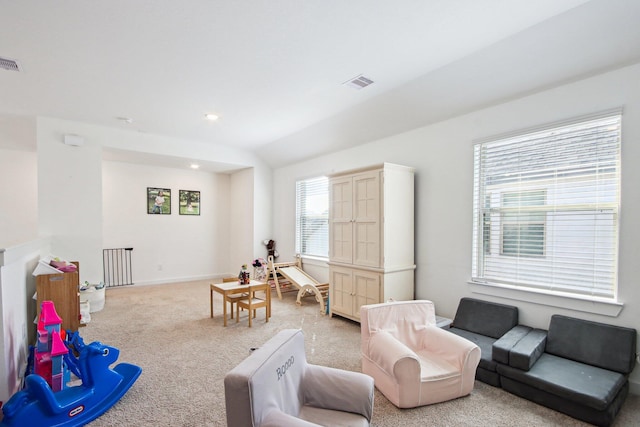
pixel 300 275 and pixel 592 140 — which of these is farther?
pixel 300 275

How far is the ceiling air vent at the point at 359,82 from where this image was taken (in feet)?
10.9

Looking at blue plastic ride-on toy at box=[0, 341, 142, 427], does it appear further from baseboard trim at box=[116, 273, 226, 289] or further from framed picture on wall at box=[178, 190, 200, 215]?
framed picture on wall at box=[178, 190, 200, 215]

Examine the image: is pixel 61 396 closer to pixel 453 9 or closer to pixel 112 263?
pixel 453 9

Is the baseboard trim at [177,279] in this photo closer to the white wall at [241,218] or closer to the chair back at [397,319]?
the white wall at [241,218]

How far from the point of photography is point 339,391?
69.0 inches

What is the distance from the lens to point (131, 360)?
3094 millimetres

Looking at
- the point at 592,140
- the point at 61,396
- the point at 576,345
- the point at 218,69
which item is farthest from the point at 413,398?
the point at 218,69

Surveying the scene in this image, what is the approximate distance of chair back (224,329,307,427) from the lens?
1.30 m

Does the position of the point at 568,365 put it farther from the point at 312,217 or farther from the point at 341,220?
the point at 312,217

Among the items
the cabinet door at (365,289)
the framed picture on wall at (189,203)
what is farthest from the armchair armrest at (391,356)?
the framed picture on wall at (189,203)

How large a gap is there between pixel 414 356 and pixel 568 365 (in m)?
1.31

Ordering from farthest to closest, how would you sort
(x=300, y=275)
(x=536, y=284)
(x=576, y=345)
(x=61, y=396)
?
(x=300, y=275) < (x=536, y=284) < (x=576, y=345) < (x=61, y=396)

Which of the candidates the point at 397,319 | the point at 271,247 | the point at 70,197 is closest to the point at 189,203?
the point at 271,247

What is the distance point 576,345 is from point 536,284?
2.02 feet
